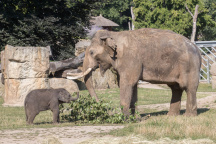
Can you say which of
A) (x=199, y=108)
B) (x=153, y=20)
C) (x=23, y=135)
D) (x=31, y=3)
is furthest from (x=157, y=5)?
(x=23, y=135)

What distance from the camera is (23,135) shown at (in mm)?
10547

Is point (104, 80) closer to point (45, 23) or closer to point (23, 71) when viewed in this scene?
point (45, 23)

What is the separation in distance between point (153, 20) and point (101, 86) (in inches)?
1127

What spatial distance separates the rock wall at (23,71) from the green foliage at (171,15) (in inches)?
1322

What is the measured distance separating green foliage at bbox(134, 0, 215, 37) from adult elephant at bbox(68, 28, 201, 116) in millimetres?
37729

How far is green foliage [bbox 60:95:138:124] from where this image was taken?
13.0 metres

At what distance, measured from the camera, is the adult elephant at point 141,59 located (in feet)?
42.9

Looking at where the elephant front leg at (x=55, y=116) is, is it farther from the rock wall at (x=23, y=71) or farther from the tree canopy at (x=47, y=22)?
the tree canopy at (x=47, y=22)

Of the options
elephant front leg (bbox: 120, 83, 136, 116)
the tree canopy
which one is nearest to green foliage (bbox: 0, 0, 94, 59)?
the tree canopy

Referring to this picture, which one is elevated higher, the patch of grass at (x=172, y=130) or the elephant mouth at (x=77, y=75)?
the elephant mouth at (x=77, y=75)

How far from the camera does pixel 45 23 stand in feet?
97.3

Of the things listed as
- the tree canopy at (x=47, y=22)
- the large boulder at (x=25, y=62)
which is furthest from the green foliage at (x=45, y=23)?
the large boulder at (x=25, y=62)

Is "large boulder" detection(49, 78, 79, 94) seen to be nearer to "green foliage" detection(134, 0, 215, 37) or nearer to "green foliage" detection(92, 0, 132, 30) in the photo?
"green foliage" detection(134, 0, 215, 37)

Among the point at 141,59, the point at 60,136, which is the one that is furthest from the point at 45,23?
the point at 60,136
